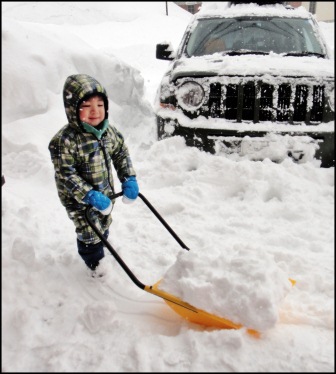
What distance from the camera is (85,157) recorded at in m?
2.33

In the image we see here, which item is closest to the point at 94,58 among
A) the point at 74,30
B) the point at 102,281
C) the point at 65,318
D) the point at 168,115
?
the point at 74,30

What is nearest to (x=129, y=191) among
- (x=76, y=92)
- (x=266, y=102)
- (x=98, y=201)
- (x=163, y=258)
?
(x=98, y=201)

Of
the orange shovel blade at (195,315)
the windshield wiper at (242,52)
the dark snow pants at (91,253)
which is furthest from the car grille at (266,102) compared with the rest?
the orange shovel blade at (195,315)

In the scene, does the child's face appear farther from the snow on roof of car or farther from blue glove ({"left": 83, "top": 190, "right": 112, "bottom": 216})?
the snow on roof of car

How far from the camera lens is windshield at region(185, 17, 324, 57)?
14.3ft

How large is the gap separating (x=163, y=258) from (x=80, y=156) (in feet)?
3.39

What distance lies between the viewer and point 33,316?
2.05 meters

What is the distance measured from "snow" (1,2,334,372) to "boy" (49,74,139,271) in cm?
35

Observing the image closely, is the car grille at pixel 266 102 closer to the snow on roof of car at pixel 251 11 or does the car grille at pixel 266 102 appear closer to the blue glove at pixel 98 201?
the snow on roof of car at pixel 251 11

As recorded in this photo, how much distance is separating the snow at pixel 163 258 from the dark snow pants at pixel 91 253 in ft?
0.22

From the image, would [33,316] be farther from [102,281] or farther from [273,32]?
[273,32]

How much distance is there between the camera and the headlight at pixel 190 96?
3820 mm

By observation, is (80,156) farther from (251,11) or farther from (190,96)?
(251,11)

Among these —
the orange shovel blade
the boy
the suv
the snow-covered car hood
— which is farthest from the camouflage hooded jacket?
Result: the snow-covered car hood
